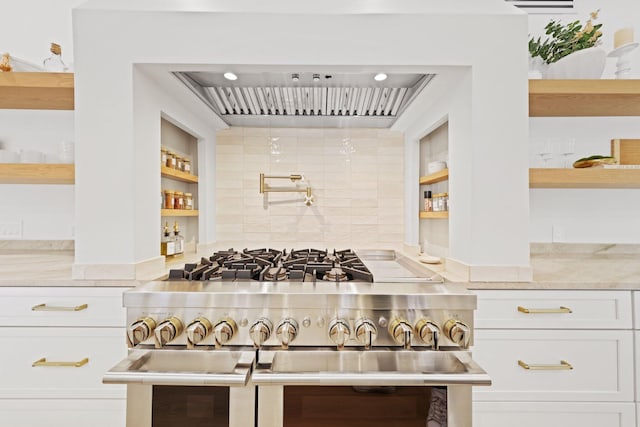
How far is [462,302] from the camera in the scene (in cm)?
118

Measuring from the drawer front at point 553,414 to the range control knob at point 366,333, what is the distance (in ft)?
1.88

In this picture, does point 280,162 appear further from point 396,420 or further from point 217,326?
point 396,420

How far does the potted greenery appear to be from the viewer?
159cm

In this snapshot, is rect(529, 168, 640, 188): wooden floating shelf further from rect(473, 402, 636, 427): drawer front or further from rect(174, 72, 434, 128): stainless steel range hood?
rect(473, 402, 636, 427): drawer front

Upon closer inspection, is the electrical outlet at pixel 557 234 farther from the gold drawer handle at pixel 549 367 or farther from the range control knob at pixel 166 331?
the range control knob at pixel 166 331

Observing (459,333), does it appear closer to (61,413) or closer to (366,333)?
(366,333)

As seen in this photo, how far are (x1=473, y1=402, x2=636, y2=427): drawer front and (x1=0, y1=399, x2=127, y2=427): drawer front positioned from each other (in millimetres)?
1449

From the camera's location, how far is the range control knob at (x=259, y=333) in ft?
3.61

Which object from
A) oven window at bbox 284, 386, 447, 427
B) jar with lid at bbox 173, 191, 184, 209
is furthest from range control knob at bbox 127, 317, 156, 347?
jar with lid at bbox 173, 191, 184, 209

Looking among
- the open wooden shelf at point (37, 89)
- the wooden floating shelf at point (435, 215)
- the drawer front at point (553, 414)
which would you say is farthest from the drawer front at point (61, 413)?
the wooden floating shelf at point (435, 215)

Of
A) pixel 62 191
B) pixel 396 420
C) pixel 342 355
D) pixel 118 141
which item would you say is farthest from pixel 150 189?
pixel 396 420

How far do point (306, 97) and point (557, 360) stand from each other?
175 cm

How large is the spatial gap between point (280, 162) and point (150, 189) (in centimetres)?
105

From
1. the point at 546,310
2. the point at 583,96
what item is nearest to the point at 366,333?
the point at 546,310
